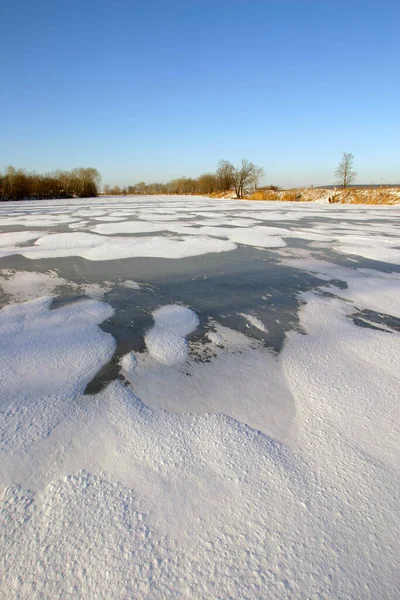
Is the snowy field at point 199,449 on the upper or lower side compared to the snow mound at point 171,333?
lower

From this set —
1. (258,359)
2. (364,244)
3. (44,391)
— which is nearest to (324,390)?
(258,359)

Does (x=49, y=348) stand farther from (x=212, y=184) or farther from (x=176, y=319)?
(x=212, y=184)

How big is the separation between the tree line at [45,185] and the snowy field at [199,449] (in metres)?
34.8

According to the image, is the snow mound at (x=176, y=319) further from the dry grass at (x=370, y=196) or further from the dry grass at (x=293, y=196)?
the dry grass at (x=293, y=196)

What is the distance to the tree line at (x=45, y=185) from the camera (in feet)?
101

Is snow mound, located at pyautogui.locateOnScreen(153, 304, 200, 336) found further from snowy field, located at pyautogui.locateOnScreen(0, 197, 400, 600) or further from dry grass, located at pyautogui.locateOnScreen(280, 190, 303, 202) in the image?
dry grass, located at pyautogui.locateOnScreen(280, 190, 303, 202)

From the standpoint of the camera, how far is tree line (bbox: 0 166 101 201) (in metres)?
30.9

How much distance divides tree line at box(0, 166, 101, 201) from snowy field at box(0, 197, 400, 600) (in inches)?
1371

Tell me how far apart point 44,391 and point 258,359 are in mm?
925

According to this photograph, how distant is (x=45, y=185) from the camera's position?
35.2m

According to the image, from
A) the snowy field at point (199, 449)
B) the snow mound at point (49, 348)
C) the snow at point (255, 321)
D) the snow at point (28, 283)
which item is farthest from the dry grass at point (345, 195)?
the snow mound at point (49, 348)

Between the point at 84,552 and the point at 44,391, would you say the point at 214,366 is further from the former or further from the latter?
the point at 84,552

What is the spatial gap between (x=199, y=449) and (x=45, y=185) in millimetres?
40662

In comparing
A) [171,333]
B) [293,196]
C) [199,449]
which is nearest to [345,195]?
[293,196]
